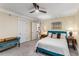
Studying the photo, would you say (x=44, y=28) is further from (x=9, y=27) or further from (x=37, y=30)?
(x=9, y=27)

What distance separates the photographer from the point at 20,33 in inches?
199

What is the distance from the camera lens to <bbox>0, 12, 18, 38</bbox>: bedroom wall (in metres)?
3.68

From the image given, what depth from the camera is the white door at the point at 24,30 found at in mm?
5078

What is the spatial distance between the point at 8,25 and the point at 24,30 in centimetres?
166

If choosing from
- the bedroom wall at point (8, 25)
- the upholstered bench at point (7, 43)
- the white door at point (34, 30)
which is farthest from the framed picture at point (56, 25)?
the upholstered bench at point (7, 43)

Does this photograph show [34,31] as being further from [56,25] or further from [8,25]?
[8,25]

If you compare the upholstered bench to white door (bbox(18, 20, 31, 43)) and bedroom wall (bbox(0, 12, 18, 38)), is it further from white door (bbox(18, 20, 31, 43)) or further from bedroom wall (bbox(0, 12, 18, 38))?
white door (bbox(18, 20, 31, 43))

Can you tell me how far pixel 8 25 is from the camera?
4051 millimetres

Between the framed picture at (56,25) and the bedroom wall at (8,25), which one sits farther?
the framed picture at (56,25)

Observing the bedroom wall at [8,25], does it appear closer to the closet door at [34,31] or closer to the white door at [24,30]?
the white door at [24,30]

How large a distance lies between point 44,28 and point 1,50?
4060 mm

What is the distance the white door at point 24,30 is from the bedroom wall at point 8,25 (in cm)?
44

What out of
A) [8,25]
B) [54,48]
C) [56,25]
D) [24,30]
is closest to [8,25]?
[8,25]

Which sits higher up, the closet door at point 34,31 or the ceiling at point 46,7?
the ceiling at point 46,7
